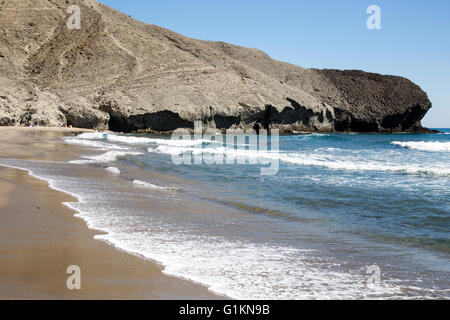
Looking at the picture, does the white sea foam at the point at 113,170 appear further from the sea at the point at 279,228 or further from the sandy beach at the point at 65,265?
the sandy beach at the point at 65,265

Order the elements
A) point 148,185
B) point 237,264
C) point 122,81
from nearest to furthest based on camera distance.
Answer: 1. point 237,264
2. point 148,185
3. point 122,81

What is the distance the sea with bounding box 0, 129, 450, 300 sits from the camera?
3.63 m

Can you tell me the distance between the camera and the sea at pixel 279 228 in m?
3.63

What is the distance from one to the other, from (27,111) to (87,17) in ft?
108

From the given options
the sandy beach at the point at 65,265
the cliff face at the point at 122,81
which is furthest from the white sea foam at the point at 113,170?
the cliff face at the point at 122,81

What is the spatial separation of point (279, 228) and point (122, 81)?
167 ft

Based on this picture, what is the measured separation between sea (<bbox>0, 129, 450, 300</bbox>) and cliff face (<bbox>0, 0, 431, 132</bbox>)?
32545mm

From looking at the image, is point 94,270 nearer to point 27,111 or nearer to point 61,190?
point 61,190

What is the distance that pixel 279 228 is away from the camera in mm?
5855

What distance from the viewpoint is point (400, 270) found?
13.5 feet

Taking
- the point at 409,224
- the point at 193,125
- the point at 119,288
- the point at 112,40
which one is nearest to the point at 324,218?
the point at 409,224

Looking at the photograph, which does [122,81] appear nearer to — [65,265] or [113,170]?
[113,170]

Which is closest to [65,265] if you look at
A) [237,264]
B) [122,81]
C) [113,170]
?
[237,264]

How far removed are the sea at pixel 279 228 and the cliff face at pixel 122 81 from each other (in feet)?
107
